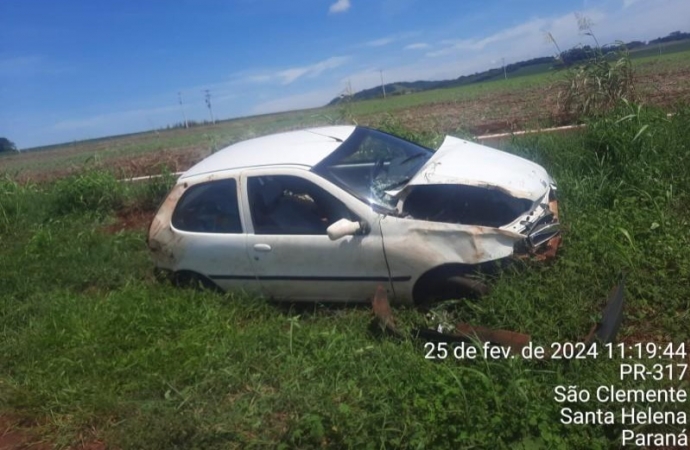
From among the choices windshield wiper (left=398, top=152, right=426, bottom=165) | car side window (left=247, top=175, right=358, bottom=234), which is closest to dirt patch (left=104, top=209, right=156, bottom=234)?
car side window (left=247, top=175, right=358, bottom=234)

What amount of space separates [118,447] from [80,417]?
53 centimetres

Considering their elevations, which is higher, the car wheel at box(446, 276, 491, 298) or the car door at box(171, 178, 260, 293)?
the car door at box(171, 178, 260, 293)

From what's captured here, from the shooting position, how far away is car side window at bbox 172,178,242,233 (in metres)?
5.24

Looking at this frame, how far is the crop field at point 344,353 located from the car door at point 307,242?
9.4 inches

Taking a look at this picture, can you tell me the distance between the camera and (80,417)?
3.87 m

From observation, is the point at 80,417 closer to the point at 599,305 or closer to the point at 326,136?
the point at 326,136

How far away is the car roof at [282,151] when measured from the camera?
5.21 metres

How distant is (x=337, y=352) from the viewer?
13.2ft

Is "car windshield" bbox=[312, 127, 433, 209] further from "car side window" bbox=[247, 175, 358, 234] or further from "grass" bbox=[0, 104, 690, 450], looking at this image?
"grass" bbox=[0, 104, 690, 450]

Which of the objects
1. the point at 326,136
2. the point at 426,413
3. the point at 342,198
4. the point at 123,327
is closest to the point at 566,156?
the point at 326,136

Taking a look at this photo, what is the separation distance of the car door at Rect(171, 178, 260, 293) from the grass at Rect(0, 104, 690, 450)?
22 cm

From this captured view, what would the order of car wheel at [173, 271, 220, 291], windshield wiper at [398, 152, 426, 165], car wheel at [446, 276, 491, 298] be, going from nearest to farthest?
car wheel at [446, 276, 491, 298] < car wheel at [173, 271, 220, 291] < windshield wiper at [398, 152, 426, 165]

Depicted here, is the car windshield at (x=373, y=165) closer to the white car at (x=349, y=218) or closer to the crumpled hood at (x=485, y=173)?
the white car at (x=349, y=218)

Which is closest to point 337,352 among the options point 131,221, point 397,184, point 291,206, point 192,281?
point 291,206
